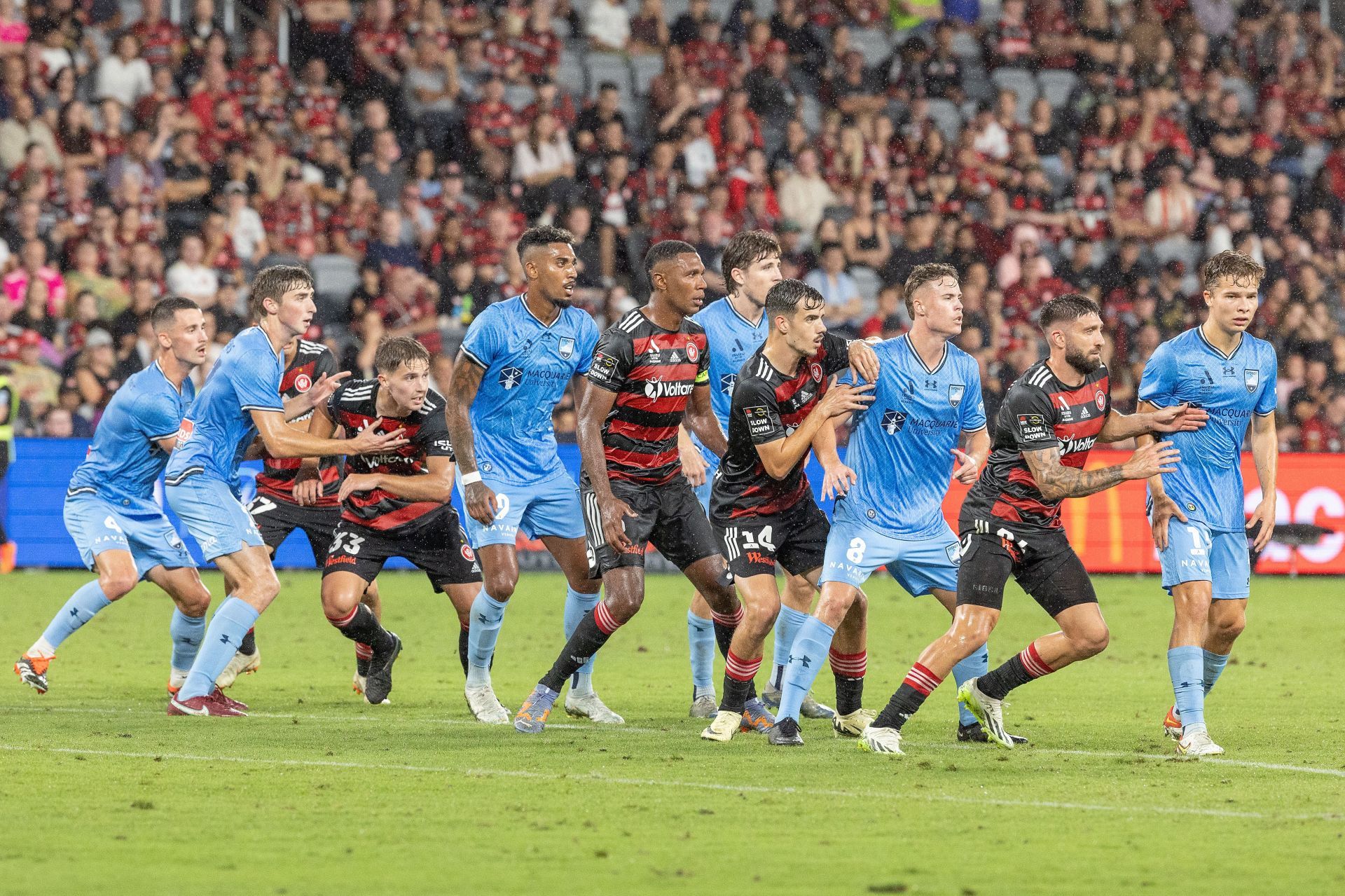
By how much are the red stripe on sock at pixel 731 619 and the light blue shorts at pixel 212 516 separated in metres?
2.75

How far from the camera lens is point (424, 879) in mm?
5695

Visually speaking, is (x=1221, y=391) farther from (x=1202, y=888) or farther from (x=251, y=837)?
(x=251, y=837)

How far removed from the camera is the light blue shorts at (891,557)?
869 cm

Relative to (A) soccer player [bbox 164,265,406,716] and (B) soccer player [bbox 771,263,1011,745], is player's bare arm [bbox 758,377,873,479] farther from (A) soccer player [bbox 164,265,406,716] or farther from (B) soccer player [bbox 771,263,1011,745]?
(A) soccer player [bbox 164,265,406,716]

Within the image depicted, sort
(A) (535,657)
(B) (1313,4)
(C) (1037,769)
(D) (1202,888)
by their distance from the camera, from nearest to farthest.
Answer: (D) (1202,888) → (C) (1037,769) → (A) (535,657) → (B) (1313,4)

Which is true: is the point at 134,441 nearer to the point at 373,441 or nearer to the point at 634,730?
the point at 373,441

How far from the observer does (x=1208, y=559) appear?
8.99 metres

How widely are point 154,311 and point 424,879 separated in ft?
18.3

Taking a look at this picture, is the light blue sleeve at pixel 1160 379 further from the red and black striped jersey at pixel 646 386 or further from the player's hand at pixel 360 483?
the player's hand at pixel 360 483

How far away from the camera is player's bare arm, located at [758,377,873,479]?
8.49m

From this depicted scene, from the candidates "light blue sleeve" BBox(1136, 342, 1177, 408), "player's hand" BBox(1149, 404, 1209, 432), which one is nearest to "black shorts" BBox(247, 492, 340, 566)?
"light blue sleeve" BBox(1136, 342, 1177, 408)

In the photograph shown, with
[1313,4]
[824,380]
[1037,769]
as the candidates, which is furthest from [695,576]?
[1313,4]

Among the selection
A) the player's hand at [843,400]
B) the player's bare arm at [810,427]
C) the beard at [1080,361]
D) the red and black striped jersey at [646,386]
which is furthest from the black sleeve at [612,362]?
the beard at [1080,361]

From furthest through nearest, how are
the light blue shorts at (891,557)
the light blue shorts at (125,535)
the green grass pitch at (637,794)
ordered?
1. the light blue shorts at (125,535)
2. the light blue shorts at (891,557)
3. the green grass pitch at (637,794)
